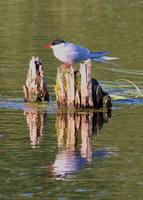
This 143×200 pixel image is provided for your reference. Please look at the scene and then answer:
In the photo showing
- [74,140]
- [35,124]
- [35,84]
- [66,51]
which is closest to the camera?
[74,140]

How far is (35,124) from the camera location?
15.5m

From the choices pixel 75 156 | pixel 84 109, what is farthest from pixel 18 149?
pixel 84 109

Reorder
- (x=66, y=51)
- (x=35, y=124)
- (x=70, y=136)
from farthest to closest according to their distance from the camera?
(x=66, y=51), (x=35, y=124), (x=70, y=136)

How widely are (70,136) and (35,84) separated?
3.03m

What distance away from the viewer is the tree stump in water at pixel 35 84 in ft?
56.2

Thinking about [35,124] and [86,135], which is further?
[35,124]

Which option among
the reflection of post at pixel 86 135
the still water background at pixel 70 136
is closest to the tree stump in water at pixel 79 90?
the still water background at pixel 70 136

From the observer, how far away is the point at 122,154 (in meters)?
13.0

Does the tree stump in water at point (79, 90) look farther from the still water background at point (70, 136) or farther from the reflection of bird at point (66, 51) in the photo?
the still water background at point (70, 136)

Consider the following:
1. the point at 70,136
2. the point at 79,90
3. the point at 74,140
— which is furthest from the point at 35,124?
the point at 74,140

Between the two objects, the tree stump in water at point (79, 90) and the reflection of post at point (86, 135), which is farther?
the tree stump in water at point (79, 90)

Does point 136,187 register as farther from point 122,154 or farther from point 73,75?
point 73,75

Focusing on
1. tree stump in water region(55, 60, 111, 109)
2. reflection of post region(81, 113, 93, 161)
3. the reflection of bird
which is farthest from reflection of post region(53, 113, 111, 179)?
the reflection of bird

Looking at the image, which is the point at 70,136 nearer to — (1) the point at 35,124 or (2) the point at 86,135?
(2) the point at 86,135
